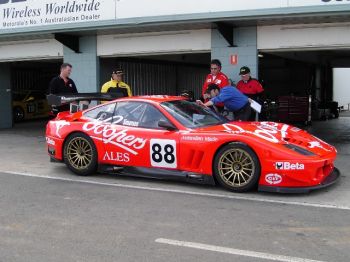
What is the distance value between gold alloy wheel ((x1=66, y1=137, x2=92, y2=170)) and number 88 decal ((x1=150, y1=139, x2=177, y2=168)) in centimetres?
119

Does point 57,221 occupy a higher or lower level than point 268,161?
lower

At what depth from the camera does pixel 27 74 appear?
22844 mm

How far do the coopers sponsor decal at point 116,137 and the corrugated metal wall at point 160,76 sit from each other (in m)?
6.02

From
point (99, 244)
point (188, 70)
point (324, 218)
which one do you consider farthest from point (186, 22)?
point (188, 70)

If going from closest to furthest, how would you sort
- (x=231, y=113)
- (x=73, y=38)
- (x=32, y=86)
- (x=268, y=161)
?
1. (x=268, y=161)
2. (x=231, y=113)
3. (x=73, y=38)
4. (x=32, y=86)

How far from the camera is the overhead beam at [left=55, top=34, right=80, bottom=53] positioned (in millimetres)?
12711

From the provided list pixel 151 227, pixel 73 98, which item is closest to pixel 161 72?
pixel 73 98

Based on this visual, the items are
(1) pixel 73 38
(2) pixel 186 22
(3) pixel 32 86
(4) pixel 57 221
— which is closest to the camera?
(4) pixel 57 221

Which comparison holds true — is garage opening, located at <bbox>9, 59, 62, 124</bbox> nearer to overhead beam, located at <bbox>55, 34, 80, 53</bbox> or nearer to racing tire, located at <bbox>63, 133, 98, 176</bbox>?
overhead beam, located at <bbox>55, 34, 80, 53</bbox>

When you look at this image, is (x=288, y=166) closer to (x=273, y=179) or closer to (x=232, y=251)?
(x=273, y=179)

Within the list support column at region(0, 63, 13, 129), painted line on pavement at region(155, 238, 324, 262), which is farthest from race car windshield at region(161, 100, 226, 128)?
support column at region(0, 63, 13, 129)

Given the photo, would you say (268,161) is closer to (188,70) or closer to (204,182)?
(204,182)

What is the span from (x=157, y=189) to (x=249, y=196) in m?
1.33

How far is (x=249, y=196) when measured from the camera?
636cm
